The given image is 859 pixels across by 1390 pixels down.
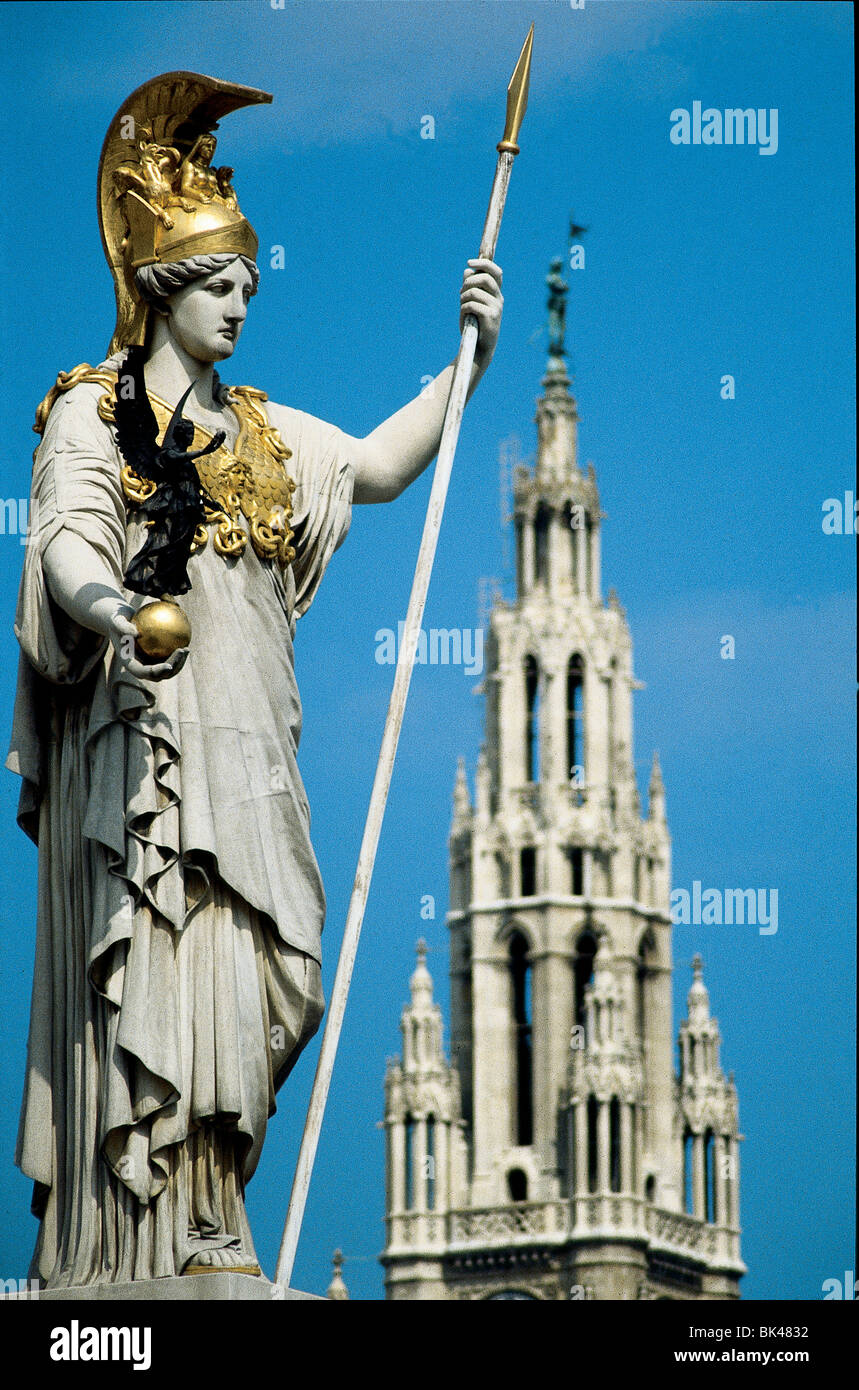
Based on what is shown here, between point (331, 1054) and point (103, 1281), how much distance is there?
1217mm

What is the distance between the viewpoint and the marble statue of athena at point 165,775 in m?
12.3

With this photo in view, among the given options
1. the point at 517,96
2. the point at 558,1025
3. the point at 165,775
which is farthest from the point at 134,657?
the point at 558,1025

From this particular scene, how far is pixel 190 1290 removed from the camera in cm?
1188

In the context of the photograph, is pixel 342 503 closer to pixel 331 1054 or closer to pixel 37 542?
pixel 37 542

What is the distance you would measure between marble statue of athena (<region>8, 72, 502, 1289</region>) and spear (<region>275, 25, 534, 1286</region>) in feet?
0.87

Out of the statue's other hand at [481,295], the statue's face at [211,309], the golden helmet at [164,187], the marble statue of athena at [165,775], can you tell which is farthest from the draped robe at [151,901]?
the statue's other hand at [481,295]

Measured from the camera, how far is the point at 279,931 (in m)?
12.6

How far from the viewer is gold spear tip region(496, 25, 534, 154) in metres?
13.2

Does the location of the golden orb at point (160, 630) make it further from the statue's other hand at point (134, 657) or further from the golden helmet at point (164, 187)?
the golden helmet at point (164, 187)

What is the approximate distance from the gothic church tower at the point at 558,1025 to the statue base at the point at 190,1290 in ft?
425

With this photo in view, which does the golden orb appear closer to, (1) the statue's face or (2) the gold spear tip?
(1) the statue's face

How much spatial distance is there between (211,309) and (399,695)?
1823 millimetres

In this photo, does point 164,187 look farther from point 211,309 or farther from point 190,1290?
point 190,1290
